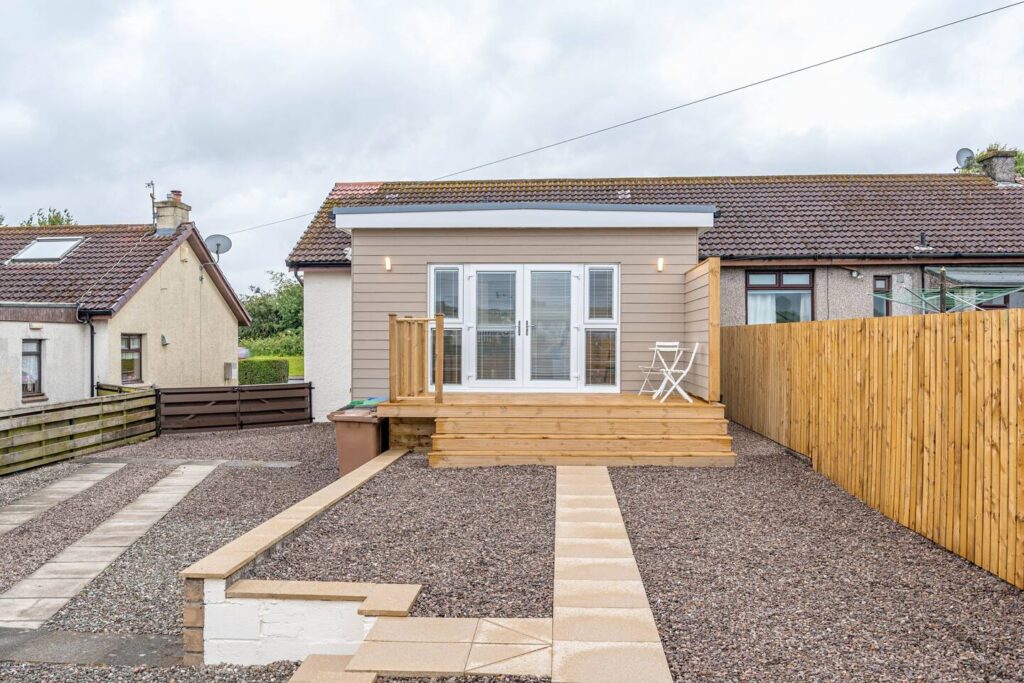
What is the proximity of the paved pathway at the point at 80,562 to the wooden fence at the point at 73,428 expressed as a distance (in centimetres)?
267

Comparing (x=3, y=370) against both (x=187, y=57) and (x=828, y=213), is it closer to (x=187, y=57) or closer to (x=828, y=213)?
(x=187, y=57)

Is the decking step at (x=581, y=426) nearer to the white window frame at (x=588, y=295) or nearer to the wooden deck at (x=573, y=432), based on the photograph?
the wooden deck at (x=573, y=432)

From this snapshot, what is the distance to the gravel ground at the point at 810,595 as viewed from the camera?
3.44 metres

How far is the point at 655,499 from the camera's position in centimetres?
674

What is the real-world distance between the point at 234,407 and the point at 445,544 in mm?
11432

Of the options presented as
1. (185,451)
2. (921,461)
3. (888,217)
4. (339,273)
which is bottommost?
(185,451)

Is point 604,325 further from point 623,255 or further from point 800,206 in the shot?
point 800,206

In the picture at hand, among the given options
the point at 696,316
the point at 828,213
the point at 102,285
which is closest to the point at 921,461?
the point at 696,316

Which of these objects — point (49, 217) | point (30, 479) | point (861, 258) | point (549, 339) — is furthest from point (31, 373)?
point (49, 217)

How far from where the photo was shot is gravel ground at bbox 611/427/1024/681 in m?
3.44

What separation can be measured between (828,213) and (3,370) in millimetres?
15293

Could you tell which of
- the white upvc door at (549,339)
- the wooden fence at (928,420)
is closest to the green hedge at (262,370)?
the white upvc door at (549,339)

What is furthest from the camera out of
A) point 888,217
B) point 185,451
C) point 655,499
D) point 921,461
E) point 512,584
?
point 888,217

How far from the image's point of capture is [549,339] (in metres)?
10.3
